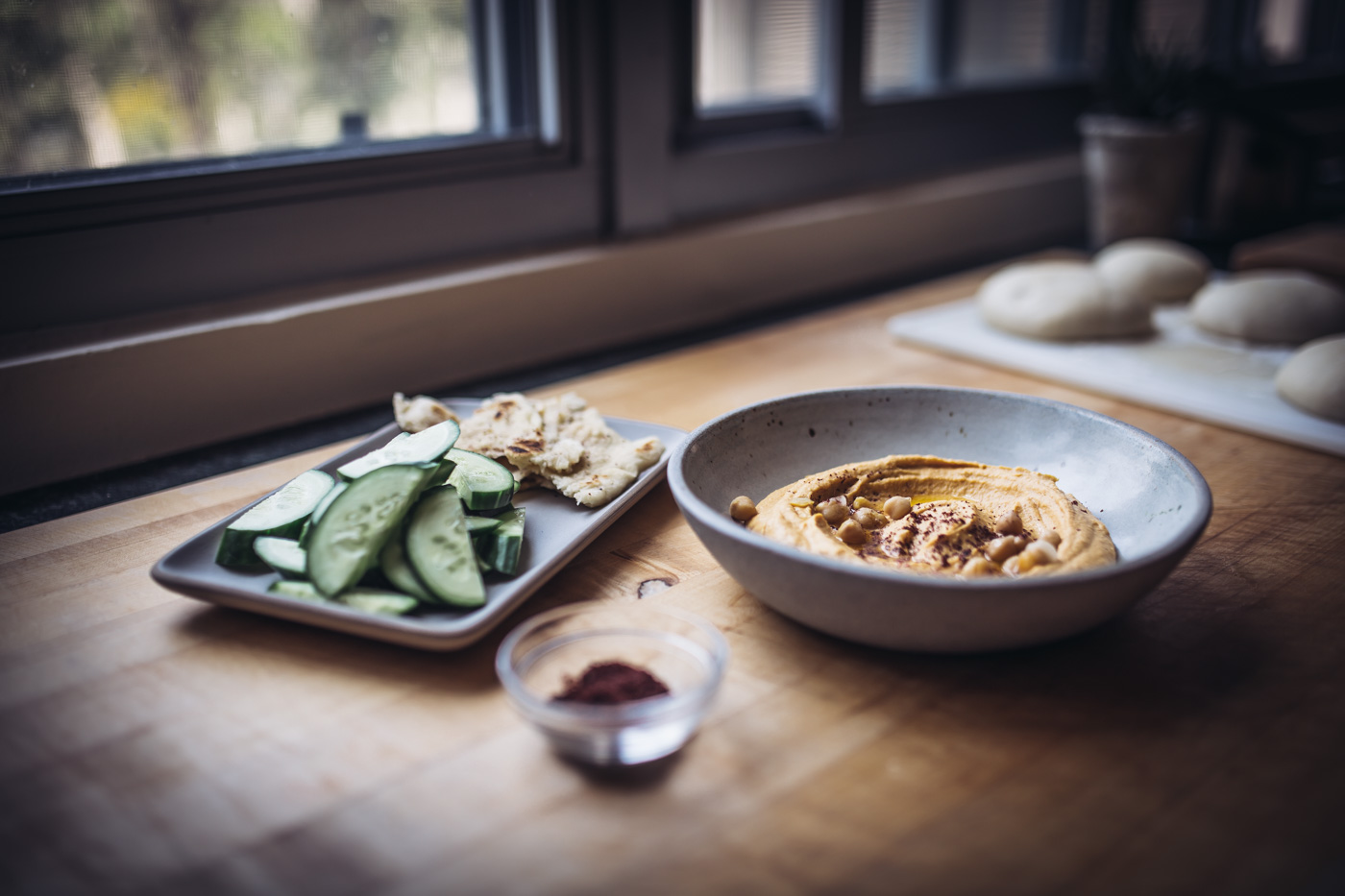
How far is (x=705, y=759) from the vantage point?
731mm

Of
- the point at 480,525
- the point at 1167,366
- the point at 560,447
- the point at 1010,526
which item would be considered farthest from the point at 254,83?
the point at 1167,366

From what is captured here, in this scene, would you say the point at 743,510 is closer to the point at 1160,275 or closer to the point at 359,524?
the point at 359,524

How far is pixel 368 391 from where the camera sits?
1.54m

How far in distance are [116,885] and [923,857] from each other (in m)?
0.50

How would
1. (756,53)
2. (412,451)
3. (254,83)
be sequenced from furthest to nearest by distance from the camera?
(756,53) → (254,83) → (412,451)

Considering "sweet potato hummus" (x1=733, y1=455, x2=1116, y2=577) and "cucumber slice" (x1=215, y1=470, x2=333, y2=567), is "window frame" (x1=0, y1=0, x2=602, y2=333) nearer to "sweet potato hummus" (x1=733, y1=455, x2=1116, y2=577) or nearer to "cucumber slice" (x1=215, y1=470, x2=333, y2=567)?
"cucumber slice" (x1=215, y1=470, x2=333, y2=567)

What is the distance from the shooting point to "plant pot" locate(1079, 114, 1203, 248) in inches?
83.7

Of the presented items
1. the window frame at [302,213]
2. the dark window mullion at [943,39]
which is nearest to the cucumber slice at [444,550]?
the window frame at [302,213]

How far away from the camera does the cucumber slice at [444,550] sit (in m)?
0.85

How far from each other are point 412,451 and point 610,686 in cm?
33

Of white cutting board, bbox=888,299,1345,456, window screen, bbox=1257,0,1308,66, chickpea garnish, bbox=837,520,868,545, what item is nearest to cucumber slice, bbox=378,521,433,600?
chickpea garnish, bbox=837,520,868,545

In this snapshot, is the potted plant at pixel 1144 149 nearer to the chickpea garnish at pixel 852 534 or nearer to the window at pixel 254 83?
the window at pixel 254 83

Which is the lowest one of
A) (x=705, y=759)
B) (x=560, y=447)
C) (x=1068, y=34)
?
(x=705, y=759)

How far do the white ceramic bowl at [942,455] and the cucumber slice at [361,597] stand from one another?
249 mm
